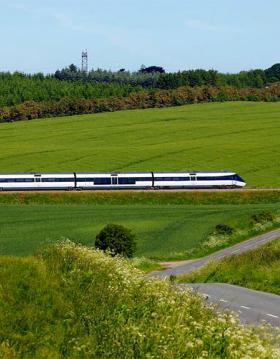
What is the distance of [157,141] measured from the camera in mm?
132125

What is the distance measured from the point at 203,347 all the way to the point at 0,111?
16507 centimetres

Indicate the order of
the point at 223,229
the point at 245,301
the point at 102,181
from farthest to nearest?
1. the point at 102,181
2. the point at 223,229
3. the point at 245,301

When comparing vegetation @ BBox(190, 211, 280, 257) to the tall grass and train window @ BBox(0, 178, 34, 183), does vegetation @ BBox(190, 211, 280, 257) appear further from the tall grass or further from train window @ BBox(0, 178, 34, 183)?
train window @ BBox(0, 178, 34, 183)

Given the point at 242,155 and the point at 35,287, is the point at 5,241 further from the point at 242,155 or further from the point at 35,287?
the point at 242,155

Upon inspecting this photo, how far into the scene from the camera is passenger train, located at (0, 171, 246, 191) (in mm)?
92000

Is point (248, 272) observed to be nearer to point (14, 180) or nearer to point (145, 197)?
point (145, 197)

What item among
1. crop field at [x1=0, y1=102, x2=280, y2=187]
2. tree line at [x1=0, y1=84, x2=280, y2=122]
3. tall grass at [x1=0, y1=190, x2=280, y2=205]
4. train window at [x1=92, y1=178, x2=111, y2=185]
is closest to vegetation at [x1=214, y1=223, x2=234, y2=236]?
tall grass at [x1=0, y1=190, x2=280, y2=205]

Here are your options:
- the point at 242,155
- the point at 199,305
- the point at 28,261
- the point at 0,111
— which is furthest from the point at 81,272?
the point at 0,111

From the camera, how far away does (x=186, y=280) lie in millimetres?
41188

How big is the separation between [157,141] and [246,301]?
340 feet

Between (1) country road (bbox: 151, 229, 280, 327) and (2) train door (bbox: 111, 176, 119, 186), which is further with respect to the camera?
(2) train door (bbox: 111, 176, 119, 186)

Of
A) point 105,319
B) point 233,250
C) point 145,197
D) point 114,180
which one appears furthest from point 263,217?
point 105,319

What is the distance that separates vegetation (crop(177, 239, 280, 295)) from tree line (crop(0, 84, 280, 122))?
5438 inches

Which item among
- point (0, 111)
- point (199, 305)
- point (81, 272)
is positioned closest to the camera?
point (199, 305)
